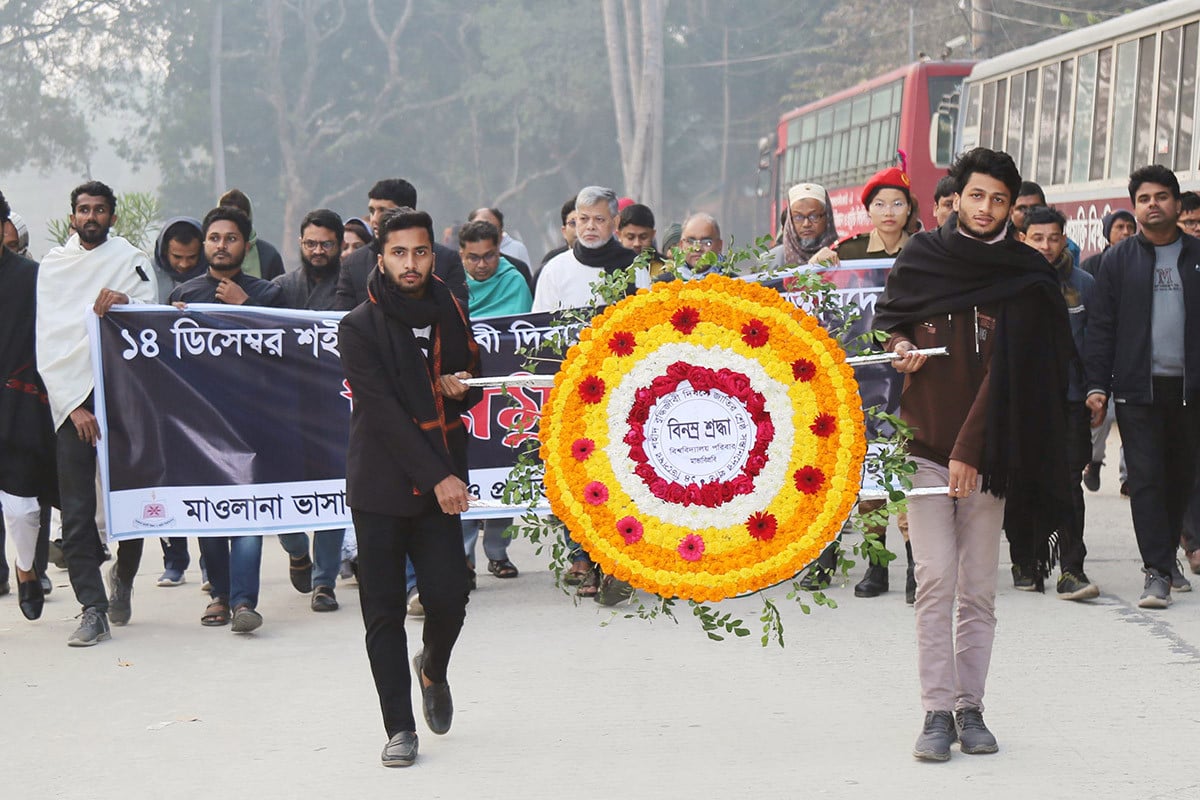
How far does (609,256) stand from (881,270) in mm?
1391

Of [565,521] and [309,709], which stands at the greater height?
[565,521]

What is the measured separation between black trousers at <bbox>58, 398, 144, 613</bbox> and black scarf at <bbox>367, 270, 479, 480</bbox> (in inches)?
107

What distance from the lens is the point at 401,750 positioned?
576 cm

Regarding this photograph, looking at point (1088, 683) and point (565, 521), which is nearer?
point (565, 521)

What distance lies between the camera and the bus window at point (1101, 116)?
1867cm

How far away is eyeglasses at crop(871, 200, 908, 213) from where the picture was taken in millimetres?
8922

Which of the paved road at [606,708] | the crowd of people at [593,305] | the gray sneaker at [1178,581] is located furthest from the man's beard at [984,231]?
the gray sneaker at [1178,581]

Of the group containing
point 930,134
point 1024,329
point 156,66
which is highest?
point 156,66

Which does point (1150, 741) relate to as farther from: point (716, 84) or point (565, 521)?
point (716, 84)

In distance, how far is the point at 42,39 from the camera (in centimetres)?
5594

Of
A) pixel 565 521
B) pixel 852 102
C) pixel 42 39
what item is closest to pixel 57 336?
pixel 565 521

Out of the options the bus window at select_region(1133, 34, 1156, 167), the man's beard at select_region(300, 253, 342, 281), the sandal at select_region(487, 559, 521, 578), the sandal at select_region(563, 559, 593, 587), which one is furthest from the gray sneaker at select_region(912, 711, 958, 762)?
the bus window at select_region(1133, 34, 1156, 167)

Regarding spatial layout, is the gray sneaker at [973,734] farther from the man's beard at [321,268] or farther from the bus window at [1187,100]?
the bus window at [1187,100]

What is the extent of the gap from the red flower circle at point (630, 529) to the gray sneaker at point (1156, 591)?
3779mm
